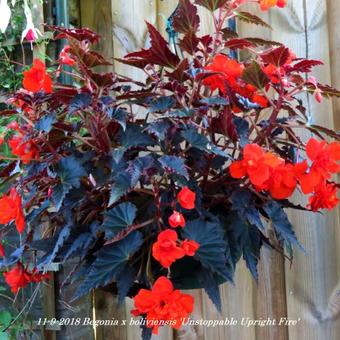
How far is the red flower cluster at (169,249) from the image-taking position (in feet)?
2.02

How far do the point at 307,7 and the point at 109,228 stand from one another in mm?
820

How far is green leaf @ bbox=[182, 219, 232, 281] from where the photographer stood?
2.10ft

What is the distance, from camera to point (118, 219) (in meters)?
0.66

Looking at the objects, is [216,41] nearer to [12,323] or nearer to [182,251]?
[182,251]

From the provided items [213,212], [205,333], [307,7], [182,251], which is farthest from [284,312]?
[307,7]

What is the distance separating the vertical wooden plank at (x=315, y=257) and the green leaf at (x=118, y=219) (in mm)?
586

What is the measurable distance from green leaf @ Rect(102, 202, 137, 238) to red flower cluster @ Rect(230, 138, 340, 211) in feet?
0.53

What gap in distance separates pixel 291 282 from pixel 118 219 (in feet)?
2.06

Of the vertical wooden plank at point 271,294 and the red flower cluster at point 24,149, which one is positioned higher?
the red flower cluster at point 24,149

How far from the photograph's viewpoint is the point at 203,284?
0.71m

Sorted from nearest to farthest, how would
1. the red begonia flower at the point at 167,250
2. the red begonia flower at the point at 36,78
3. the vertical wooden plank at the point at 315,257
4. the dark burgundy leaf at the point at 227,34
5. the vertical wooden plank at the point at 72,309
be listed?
the red begonia flower at the point at 167,250 < the red begonia flower at the point at 36,78 < the dark burgundy leaf at the point at 227,34 < the vertical wooden plank at the point at 315,257 < the vertical wooden plank at the point at 72,309

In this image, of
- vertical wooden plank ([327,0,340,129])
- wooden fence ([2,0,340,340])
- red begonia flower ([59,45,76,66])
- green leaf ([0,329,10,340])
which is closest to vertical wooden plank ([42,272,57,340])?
wooden fence ([2,0,340,340])

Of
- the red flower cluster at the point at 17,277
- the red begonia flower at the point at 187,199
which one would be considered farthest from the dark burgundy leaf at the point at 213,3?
the red flower cluster at the point at 17,277

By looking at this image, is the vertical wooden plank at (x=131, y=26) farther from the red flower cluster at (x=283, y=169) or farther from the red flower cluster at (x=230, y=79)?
the red flower cluster at (x=283, y=169)
